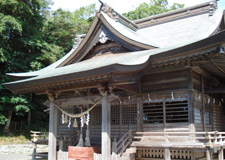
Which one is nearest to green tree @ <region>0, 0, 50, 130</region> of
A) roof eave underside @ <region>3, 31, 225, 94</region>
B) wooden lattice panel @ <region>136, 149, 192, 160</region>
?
roof eave underside @ <region>3, 31, 225, 94</region>

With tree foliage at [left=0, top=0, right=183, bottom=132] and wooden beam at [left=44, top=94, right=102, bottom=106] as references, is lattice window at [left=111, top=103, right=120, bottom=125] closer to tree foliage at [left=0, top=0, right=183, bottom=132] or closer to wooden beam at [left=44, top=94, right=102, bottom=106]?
wooden beam at [left=44, top=94, right=102, bottom=106]

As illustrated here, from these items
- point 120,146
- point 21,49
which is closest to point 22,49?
point 21,49

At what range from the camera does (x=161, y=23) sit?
17.5 m

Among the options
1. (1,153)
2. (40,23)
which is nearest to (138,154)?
(1,153)

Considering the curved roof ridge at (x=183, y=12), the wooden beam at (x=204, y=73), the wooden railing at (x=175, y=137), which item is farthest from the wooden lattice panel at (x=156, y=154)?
the curved roof ridge at (x=183, y=12)

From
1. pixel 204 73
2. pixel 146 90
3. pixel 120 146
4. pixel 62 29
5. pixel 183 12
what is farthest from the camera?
pixel 62 29

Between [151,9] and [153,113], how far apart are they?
110 ft

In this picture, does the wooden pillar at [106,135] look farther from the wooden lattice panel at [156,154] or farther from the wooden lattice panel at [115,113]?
the wooden lattice panel at [115,113]

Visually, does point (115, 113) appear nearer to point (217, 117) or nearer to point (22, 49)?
point (217, 117)

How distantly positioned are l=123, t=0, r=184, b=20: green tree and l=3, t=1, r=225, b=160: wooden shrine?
88.9 ft

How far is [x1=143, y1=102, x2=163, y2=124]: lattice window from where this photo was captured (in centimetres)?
1179

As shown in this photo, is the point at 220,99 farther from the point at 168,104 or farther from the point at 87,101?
the point at 87,101

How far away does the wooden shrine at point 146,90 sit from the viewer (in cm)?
977

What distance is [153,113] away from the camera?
11.9m
